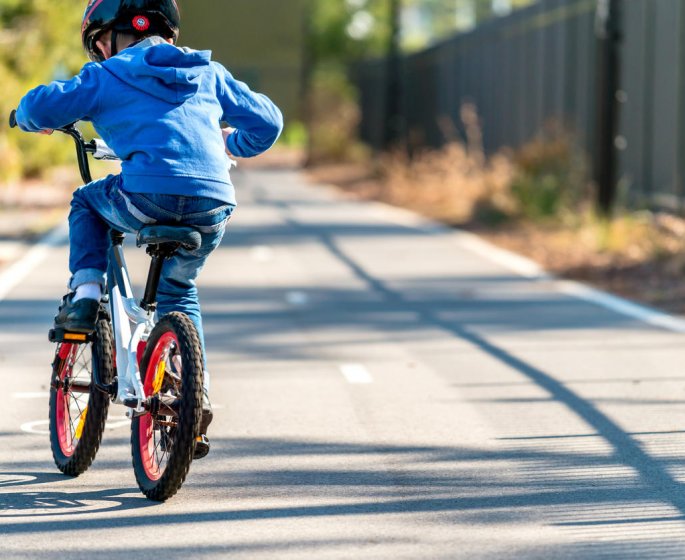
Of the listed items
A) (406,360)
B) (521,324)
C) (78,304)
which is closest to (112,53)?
(78,304)

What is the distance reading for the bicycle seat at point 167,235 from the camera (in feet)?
18.8

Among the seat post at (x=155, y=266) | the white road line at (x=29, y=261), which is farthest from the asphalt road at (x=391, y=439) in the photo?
the seat post at (x=155, y=266)

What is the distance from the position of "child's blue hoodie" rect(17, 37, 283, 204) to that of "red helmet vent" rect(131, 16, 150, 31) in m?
0.08

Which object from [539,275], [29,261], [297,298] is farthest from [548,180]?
[297,298]

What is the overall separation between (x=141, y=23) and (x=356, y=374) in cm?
371

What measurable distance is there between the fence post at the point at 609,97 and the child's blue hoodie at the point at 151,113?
12.8m

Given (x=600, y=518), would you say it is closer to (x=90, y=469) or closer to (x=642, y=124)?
(x=90, y=469)

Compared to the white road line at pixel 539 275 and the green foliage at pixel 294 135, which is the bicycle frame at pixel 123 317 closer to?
the white road line at pixel 539 275

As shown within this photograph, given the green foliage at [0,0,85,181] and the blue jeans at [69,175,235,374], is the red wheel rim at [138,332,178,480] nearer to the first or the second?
the blue jeans at [69,175,235,374]

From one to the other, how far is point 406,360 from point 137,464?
13.8 ft

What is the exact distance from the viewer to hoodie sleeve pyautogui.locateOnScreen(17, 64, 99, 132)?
5754mm

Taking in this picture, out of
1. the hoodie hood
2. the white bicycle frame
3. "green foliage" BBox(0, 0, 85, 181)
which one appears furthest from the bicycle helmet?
"green foliage" BBox(0, 0, 85, 181)

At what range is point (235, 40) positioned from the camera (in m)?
65.8

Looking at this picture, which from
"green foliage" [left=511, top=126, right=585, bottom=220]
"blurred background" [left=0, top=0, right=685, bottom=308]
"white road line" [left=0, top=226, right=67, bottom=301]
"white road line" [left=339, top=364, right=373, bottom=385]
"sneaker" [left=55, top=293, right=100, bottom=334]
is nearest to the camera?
"sneaker" [left=55, top=293, right=100, bottom=334]
